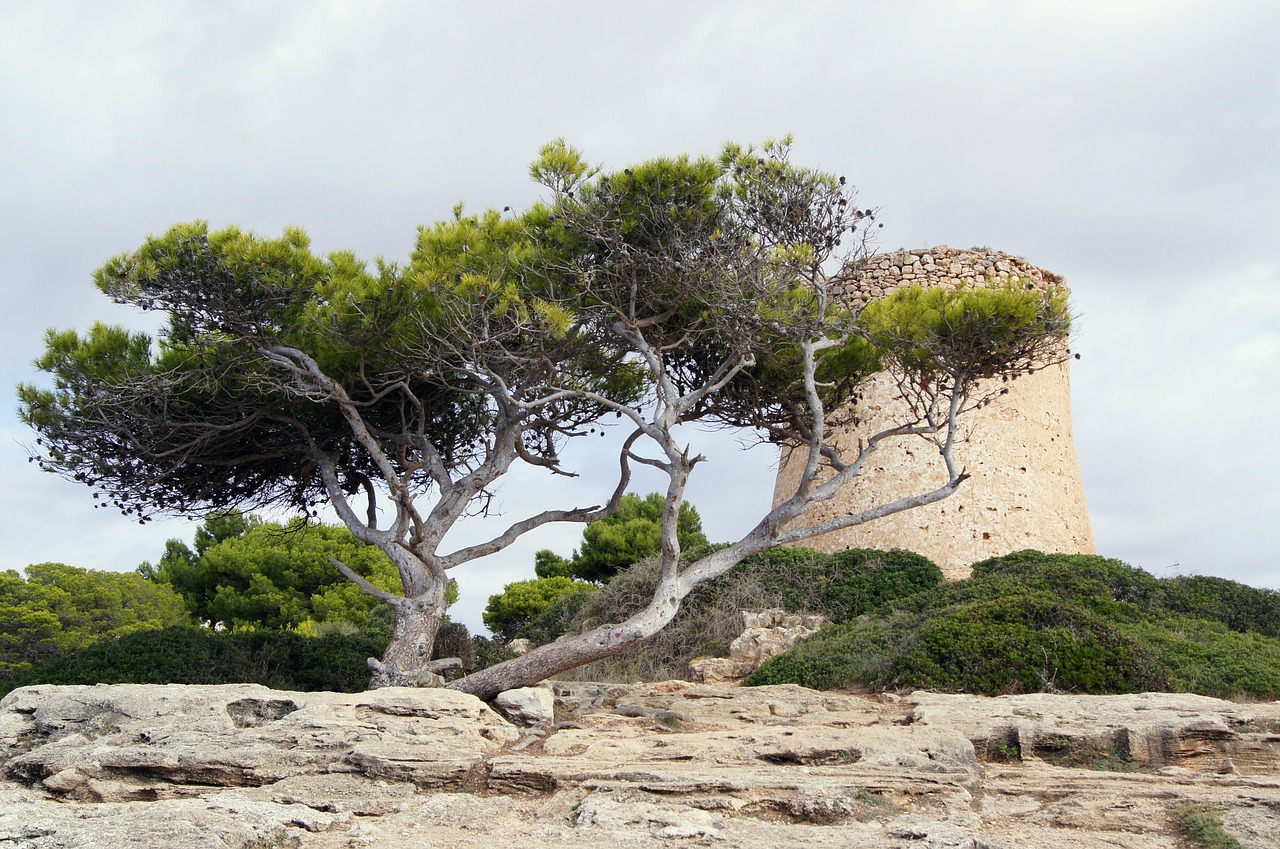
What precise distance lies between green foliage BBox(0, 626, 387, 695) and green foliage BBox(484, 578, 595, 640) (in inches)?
397

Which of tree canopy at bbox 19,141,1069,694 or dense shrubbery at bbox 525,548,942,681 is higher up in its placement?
tree canopy at bbox 19,141,1069,694

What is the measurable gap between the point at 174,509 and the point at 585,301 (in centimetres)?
614

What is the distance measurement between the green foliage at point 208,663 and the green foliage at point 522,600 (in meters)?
10.1

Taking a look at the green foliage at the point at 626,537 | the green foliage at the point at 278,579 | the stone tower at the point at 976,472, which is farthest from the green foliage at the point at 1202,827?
the green foliage at the point at 278,579

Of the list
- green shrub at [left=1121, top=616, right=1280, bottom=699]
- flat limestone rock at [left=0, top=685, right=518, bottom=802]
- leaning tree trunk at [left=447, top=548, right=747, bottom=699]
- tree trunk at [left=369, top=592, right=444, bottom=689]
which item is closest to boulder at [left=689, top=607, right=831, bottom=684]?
leaning tree trunk at [left=447, top=548, right=747, bottom=699]

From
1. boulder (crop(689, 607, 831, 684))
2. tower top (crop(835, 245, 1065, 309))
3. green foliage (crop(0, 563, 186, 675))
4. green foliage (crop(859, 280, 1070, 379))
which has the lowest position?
boulder (crop(689, 607, 831, 684))

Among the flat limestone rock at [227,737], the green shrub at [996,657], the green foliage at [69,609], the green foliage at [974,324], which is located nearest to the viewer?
the flat limestone rock at [227,737]

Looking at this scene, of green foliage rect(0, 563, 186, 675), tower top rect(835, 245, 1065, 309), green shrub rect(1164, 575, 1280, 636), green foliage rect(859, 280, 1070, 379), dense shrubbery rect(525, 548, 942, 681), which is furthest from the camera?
green foliage rect(0, 563, 186, 675)

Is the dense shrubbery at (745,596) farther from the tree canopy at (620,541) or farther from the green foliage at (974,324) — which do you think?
the tree canopy at (620,541)

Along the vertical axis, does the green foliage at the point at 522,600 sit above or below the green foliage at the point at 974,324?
below

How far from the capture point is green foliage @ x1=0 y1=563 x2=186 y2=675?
66.1 feet

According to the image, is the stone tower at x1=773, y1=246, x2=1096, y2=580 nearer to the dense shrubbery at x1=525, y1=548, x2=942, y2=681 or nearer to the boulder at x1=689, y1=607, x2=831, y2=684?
the dense shrubbery at x1=525, y1=548, x2=942, y2=681

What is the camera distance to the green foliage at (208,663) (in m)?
10.8

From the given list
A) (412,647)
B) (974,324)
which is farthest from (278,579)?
(974,324)
